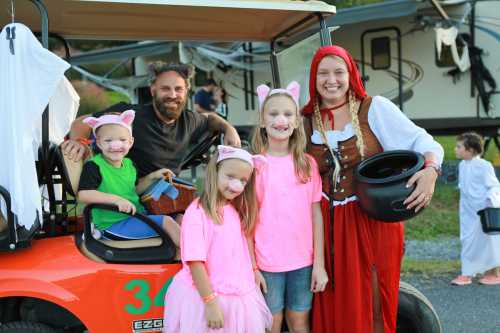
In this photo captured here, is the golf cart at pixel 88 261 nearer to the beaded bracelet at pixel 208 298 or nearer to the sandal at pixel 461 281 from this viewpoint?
the beaded bracelet at pixel 208 298

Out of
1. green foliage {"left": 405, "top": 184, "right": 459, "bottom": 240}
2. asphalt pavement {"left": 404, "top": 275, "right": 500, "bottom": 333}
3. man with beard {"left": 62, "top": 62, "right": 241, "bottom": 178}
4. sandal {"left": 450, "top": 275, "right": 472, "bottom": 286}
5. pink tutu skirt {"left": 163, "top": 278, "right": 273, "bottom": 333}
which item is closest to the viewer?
pink tutu skirt {"left": 163, "top": 278, "right": 273, "bottom": 333}

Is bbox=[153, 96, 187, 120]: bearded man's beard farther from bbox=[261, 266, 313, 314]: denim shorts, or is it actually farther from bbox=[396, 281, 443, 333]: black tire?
bbox=[396, 281, 443, 333]: black tire

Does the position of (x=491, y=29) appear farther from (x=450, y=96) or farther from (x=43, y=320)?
(x=43, y=320)

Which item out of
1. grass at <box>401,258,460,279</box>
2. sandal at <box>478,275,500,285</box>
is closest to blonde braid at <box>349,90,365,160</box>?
grass at <box>401,258,460,279</box>

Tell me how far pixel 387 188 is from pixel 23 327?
6.04 feet

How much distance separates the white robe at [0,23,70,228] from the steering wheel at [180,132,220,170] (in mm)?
1438

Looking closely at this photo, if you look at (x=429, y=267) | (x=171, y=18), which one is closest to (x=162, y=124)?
(x=171, y=18)

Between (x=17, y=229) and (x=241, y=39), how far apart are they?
214cm

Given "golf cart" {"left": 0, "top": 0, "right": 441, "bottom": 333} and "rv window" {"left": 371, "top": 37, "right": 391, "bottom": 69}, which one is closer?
"golf cart" {"left": 0, "top": 0, "right": 441, "bottom": 333}

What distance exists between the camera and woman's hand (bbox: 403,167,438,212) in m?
2.51

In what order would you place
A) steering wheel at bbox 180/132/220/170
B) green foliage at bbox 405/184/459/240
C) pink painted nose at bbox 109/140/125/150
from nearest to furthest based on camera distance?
pink painted nose at bbox 109/140/125/150 → steering wheel at bbox 180/132/220/170 → green foliage at bbox 405/184/459/240

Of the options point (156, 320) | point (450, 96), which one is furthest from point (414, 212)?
point (450, 96)

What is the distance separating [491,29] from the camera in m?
9.97

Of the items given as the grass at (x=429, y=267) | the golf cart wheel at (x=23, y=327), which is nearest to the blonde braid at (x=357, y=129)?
the golf cart wheel at (x=23, y=327)
